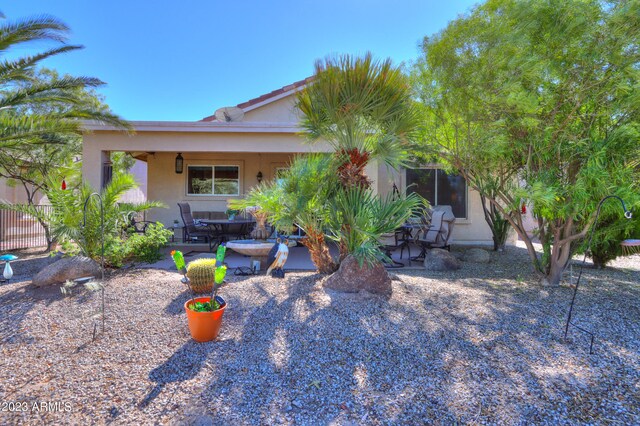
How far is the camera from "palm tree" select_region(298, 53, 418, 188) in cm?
450

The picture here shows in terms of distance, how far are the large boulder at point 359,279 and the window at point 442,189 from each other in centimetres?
712

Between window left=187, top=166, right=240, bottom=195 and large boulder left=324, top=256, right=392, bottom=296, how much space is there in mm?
7807

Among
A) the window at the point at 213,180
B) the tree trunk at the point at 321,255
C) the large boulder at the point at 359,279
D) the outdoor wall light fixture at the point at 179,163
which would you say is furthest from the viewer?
the window at the point at 213,180

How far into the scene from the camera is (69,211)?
550cm

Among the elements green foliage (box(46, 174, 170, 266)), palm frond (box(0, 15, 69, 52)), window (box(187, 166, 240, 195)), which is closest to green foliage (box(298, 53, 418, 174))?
green foliage (box(46, 174, 170, 266))

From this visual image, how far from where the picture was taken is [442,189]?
11.0 m

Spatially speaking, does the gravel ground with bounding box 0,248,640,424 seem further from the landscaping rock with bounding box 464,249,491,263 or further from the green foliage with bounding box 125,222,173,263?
the landscaping rock with bounding box 464,249,491,263

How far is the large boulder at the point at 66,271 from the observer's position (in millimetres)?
4758

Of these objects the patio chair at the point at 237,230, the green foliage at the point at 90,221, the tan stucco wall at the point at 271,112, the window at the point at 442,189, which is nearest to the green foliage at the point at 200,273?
the green foliage at the point at 90,221

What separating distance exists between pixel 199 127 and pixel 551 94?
7329 mm

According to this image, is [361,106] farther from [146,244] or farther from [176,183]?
[176,183]

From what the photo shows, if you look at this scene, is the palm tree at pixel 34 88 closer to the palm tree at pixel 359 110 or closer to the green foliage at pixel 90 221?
the green foliage at pixel 90 221

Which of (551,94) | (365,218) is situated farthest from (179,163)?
(551,94)

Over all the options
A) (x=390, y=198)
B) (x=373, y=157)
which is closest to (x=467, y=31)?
(x=373, y=157)
